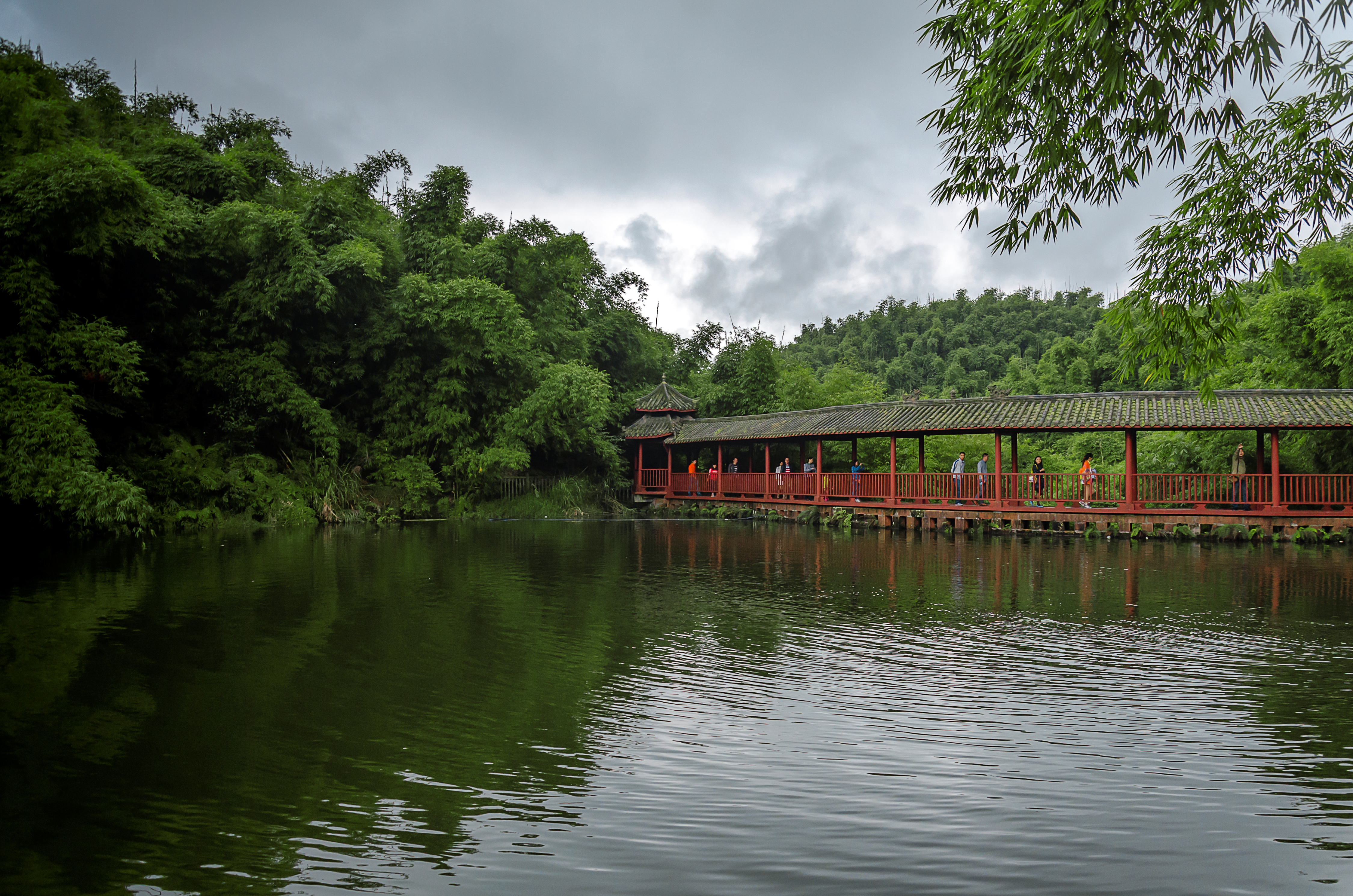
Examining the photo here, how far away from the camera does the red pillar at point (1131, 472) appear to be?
68.3ft

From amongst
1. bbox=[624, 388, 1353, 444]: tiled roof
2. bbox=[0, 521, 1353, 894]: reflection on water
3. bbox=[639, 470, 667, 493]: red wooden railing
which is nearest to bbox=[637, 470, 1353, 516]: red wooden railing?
bbox=[624, 388, 1353, 444]: tiled roof

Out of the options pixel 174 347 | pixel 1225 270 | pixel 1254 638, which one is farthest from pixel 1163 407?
pixel 174 347

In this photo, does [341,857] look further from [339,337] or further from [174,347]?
[339,337]

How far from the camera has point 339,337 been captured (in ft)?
94.0

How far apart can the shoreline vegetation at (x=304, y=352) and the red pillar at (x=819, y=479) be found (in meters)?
4.42

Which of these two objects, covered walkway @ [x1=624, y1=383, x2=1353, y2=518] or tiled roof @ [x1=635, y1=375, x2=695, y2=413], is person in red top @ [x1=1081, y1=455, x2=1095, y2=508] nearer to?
covered walkway @ [x1=624, y1=383, x2=1353, y2=518]

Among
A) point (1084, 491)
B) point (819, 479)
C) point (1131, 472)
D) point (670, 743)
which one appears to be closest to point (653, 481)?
point (819, 479)

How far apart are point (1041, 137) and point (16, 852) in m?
7.29

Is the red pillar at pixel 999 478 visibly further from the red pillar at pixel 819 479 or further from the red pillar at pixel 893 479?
the red pillar at pixel 819 479

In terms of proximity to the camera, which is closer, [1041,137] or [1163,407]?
[1041,137]

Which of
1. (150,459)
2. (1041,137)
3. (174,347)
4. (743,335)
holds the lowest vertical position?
(150,459)

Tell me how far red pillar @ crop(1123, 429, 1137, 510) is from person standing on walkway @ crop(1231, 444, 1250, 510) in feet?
6.27

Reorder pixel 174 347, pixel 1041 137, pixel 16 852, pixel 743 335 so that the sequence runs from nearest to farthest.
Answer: pixel 16 852 < pixel 1041 137 < pixel 174 347 < pixel 743 335

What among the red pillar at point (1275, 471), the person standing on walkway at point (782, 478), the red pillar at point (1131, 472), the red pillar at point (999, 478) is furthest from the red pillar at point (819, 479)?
the red pillar at point (1275, 471)
